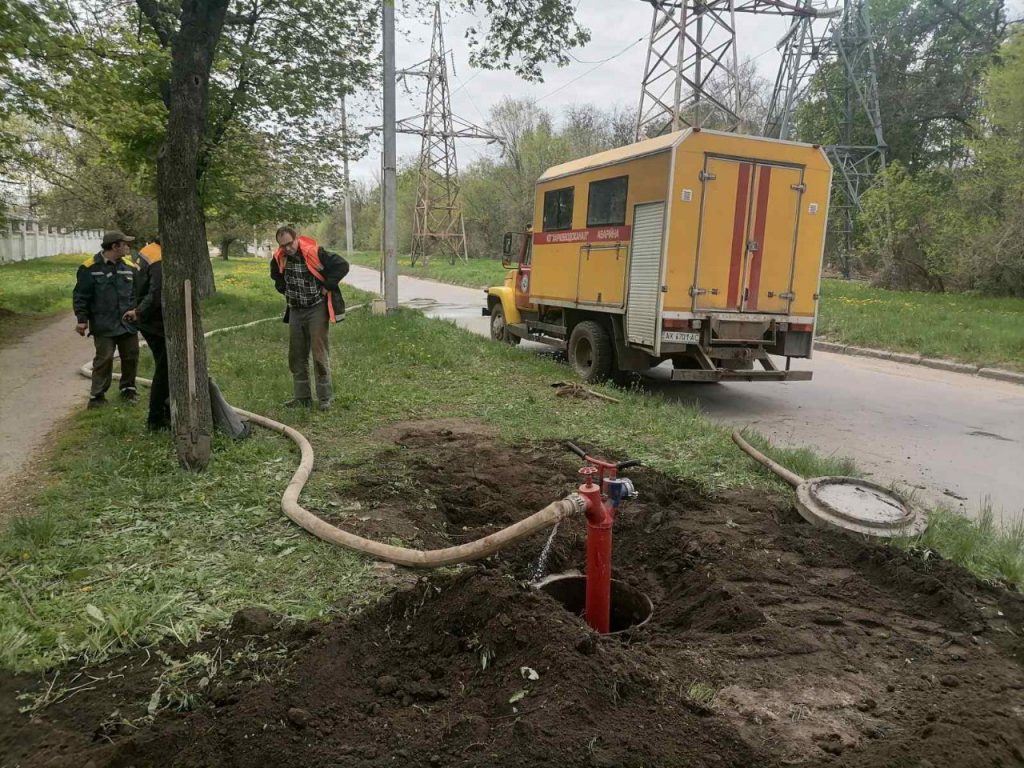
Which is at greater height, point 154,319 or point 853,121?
point 853,121

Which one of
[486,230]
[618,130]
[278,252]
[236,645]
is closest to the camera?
[236,645]

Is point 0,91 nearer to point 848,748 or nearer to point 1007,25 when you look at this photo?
point 848,748

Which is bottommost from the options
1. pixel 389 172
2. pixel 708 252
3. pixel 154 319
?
pixel 154 319

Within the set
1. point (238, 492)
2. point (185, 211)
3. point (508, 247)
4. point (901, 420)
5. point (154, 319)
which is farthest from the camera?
point (508, 247)

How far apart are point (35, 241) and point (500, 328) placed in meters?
42.1

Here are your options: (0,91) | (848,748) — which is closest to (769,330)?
(848,748)

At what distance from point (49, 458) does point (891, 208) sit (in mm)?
23141

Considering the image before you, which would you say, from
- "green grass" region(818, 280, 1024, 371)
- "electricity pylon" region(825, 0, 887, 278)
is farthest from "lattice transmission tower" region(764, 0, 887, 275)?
"green grass" region(818, 280, 1024, 371)

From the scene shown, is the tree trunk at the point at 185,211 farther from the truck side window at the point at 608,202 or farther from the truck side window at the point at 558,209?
the truck side window at the point at 558,209

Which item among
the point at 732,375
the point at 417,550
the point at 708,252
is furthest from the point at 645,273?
the point at 417,550

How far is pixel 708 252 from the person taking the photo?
26.7ft

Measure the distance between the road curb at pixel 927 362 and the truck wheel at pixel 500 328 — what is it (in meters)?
6.50

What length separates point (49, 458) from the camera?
5734 mm

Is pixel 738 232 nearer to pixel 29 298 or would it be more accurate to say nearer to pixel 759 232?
pixel 759 232
